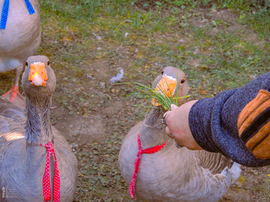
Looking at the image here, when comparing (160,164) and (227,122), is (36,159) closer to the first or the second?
(160,164)

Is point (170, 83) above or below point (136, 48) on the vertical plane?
above

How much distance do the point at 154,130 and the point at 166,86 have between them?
461 mm

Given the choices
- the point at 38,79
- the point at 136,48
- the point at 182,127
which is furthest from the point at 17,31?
the point at 182,127

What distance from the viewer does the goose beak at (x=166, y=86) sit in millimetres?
2973

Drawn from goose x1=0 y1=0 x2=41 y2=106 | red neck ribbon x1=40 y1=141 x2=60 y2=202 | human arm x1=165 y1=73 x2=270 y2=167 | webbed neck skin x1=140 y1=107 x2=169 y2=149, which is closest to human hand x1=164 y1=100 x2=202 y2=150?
human arm x1=165 y1=73 x2=270 y2=167

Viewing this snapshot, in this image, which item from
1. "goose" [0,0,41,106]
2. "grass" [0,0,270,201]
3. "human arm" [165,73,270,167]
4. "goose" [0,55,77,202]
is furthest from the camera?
"grass" [0,0,270,201]

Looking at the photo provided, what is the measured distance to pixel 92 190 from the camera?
3.96 metres

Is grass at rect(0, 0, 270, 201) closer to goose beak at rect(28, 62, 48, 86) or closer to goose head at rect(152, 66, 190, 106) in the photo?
goose head at rect(152, 66, 190, 106)

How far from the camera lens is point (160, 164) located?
315cm

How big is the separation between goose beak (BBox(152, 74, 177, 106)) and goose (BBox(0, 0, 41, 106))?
232cm

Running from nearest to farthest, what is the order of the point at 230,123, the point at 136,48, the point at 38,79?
the point at 230,123, the point at 38,79, the point at 136,48

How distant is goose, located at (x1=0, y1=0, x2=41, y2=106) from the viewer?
4.23 meters

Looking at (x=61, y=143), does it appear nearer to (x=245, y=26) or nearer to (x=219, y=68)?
(x=219, y=68)

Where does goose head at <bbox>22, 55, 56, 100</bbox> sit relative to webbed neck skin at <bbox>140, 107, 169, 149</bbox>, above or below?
above
